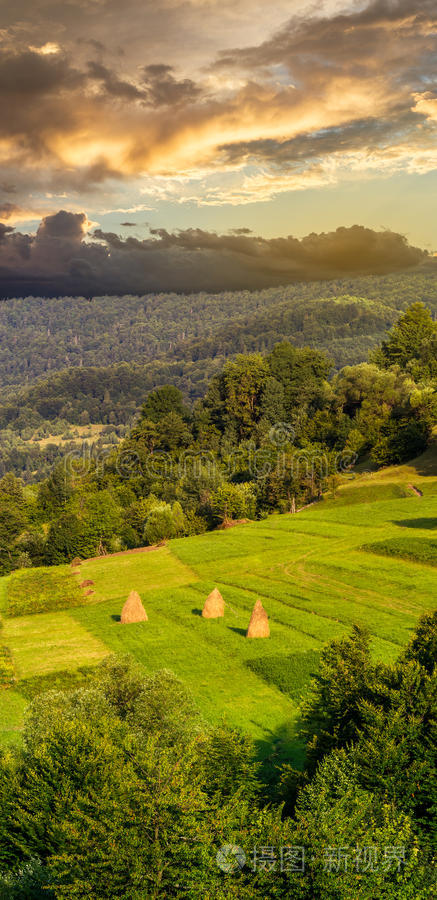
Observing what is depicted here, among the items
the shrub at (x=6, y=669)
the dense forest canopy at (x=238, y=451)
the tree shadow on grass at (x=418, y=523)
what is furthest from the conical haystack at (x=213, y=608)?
the dense forest canopy at (x=238, y=451)

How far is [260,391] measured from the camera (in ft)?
472

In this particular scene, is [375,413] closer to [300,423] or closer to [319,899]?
[300,423]

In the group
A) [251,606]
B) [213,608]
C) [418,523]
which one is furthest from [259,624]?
[418,523]

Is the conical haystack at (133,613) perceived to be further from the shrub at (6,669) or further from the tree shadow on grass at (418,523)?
the tree shadow on grass at (418,523)

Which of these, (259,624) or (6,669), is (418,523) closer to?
(259,624)

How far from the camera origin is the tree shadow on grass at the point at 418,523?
6885 cm

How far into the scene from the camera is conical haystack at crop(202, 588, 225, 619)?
178 feet

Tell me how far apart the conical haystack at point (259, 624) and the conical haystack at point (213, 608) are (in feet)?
18.6

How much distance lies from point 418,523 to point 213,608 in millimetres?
30268

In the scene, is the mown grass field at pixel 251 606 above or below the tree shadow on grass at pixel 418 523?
below

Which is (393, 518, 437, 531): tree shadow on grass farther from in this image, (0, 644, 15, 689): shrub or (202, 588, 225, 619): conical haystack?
(0, 644, 15, 689): shrub

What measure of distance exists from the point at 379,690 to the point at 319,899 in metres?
9.66

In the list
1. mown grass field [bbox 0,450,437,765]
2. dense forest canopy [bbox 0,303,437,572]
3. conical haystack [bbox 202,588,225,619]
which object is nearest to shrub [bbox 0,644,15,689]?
mown grass field [bbox 0,450,437,765]

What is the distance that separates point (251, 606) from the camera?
5650 cm
